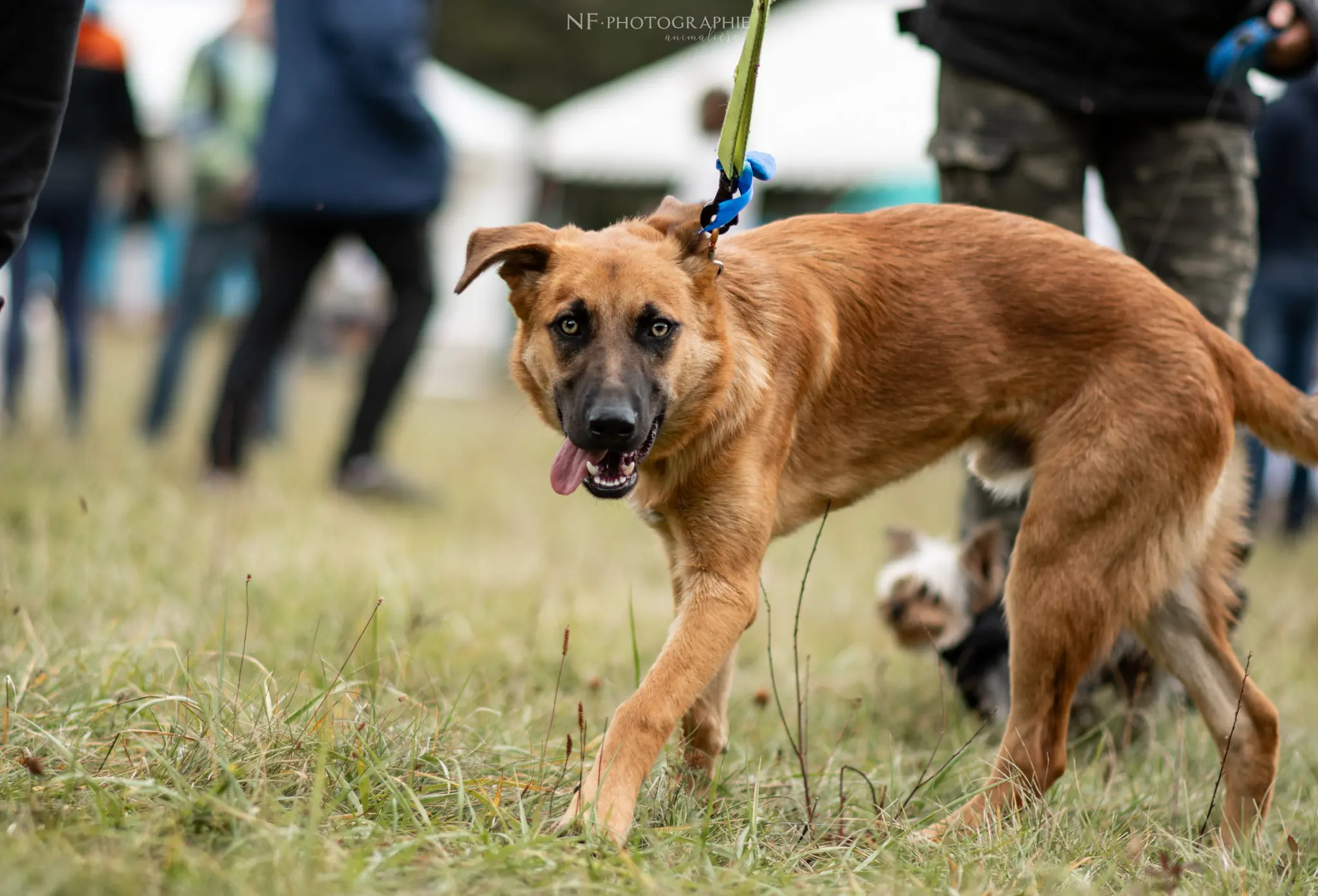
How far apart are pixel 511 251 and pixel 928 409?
107 cm

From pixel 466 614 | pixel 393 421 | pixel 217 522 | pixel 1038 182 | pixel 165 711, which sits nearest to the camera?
pixel 165 711

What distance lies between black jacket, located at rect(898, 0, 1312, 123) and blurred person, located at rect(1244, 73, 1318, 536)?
4.29 metres

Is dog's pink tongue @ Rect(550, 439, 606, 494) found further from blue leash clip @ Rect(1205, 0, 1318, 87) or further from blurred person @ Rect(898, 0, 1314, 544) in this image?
blue leash clip @ Rect(1205, 0, 1318, 87)

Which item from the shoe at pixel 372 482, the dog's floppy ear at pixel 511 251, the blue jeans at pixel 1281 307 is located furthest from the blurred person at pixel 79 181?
the blue jeans at pixel 1281 307

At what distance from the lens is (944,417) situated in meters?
2.75

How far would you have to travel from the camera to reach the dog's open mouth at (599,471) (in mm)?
2381

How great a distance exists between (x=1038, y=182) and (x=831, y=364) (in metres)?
0.97

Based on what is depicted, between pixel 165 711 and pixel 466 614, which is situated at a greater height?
pixel 165 711

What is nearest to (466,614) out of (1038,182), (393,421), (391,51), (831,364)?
(831,364)

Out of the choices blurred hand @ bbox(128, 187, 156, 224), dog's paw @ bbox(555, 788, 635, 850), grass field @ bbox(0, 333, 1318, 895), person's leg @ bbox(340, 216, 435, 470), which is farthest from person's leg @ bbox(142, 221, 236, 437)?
dog's paw @ bbox(555, 788, 635, 850)

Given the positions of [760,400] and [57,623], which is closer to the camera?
[760,400]

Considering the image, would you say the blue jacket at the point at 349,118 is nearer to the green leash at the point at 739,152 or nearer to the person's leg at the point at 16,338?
the person's leg at the point at 16,338

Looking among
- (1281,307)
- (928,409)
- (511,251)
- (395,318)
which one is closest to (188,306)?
(395,318)

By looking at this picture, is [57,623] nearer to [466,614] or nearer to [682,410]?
[466,614]
